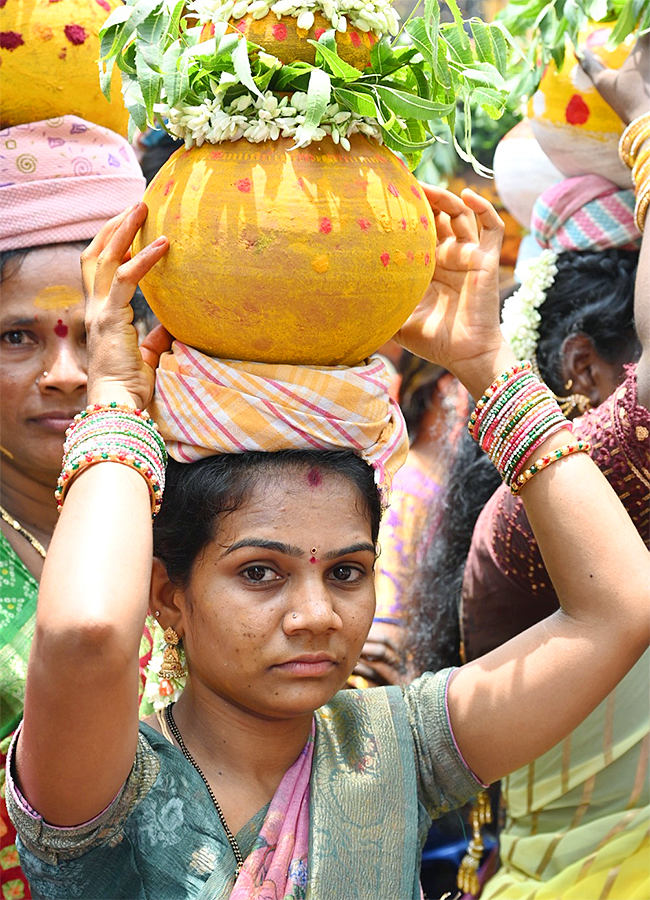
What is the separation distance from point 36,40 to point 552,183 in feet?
5.92

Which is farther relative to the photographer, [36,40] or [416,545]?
[416,545]

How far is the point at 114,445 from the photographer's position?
209 cm

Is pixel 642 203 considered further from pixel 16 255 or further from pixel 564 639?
pixel 16 255

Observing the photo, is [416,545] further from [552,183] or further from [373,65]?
[373,65]

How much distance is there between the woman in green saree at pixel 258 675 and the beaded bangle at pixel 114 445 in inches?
0.5

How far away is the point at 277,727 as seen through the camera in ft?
7.68

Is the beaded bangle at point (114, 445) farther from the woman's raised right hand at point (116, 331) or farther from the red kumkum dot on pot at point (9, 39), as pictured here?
the red kumkum dot on pot at point (9, 39)

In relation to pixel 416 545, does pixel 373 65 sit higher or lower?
higher

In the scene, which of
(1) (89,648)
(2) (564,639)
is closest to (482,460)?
(2) (564,639)

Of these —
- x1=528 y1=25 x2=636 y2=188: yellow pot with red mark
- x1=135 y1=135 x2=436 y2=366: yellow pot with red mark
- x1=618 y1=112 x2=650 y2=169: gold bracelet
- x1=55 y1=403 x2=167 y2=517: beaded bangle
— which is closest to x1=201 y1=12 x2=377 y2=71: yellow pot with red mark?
x1=135 y1=135 x2=436 y2=366: yellow pot with red mark

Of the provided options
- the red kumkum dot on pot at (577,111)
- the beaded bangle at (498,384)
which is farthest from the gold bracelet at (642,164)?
the beaded bangle at (498,384)

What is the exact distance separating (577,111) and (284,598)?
196 centimetres

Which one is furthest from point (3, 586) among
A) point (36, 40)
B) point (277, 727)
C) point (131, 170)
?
point (36, 40)

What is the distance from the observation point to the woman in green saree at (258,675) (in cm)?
198
